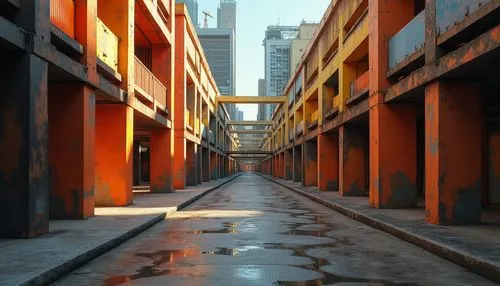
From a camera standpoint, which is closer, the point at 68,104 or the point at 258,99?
the point at 68,104

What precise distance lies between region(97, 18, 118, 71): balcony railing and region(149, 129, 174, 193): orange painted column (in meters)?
9.06

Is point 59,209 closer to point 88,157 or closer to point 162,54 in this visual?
point 88,157

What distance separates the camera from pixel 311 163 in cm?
3547

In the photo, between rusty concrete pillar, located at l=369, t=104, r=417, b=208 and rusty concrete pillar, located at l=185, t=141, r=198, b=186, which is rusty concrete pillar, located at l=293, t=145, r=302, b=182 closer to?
rusty concrete pillar, located at l=185, t=141, r=198, b=186

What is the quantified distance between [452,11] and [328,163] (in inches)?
691

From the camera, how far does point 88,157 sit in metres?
13.1

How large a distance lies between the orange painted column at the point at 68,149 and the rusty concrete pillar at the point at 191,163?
2197 centimetres

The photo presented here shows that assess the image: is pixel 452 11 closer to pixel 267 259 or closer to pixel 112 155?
pixel 267 259

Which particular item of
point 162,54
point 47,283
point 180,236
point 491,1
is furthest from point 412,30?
point 162,54

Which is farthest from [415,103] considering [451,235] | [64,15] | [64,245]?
[64,245]

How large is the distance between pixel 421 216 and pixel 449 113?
10.0 feet

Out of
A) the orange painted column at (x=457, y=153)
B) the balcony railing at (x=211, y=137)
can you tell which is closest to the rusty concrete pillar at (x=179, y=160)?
the balcony railing at (x=211, y=137)

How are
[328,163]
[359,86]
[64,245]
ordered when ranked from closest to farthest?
1. [64,245]
2. [359,86]
3. [328,163]

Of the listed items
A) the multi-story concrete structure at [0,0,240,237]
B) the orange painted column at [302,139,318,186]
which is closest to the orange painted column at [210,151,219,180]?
the orange painted column at [302,139,318,186]
